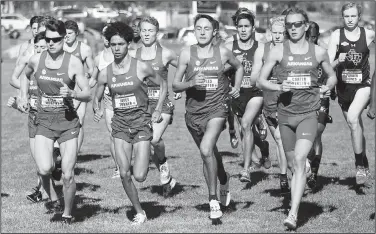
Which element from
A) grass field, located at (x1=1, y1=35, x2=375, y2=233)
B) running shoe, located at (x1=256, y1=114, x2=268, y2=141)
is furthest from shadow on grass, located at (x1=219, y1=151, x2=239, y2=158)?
running shoe, located at (x1=256, y1=114, x2=268, y2=141)

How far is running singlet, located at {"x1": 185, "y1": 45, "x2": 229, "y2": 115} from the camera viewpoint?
9.55m

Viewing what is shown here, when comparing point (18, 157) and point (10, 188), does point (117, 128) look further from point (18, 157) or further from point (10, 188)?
point (18, 157)

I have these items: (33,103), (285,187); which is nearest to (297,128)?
(285,187)

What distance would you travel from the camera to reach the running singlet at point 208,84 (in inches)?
376

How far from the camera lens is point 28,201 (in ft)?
35.5

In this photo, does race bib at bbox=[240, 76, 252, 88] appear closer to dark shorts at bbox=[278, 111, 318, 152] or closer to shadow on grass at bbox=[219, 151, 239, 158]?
dark shorts at bbox=[278, 111, 318, 152]

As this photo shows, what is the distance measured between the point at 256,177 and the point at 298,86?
3.85 meters

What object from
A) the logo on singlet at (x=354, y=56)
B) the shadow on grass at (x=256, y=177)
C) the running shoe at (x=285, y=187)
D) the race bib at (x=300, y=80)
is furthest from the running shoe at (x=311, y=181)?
the race bib at (x=300, y=80)

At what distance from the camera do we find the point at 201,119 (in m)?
9.63

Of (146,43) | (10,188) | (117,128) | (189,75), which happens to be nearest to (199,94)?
(189,75)

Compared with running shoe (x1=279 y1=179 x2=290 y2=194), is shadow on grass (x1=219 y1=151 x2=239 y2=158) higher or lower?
lower

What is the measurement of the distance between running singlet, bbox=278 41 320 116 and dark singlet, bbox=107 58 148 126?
1.56m

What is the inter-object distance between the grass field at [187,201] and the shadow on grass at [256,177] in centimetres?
1

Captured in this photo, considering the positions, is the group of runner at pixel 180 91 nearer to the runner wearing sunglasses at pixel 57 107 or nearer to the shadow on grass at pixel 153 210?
the runner wearing sunglasses at pixel 57 107
